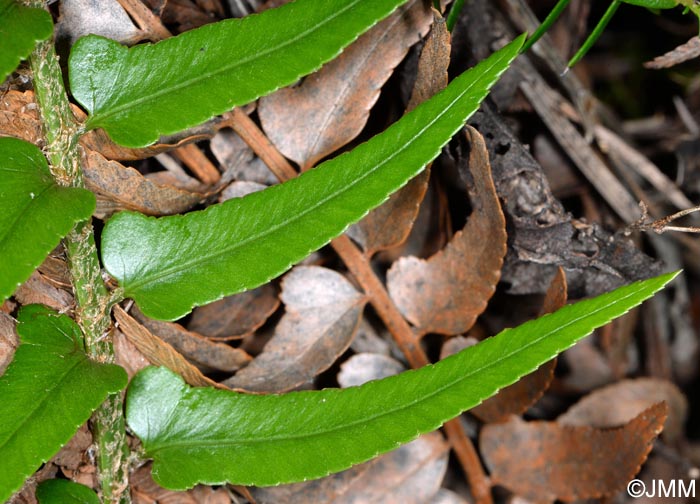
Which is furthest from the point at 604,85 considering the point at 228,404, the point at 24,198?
the point at 24,198

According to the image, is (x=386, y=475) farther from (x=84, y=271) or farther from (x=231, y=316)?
(x=84, y=271)

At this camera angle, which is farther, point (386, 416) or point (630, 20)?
point (630, 20)

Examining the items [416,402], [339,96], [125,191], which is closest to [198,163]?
[125,191]

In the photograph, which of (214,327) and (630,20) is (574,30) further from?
(214,327)

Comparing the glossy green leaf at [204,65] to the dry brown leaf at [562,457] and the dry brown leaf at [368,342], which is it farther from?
the dry brown leaf at [562,457]

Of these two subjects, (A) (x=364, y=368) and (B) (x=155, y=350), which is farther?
(A) (x=364, y=368)

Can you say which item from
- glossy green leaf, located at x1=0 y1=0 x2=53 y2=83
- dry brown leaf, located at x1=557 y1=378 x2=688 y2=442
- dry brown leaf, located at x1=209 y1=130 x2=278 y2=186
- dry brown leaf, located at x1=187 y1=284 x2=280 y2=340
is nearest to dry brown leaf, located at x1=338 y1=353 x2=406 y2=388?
dry brown leaf, located at x1=187 y1=284 x2=280 y2=340

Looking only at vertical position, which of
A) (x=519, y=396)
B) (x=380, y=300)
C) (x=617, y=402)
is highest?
(x=380, y=300)
